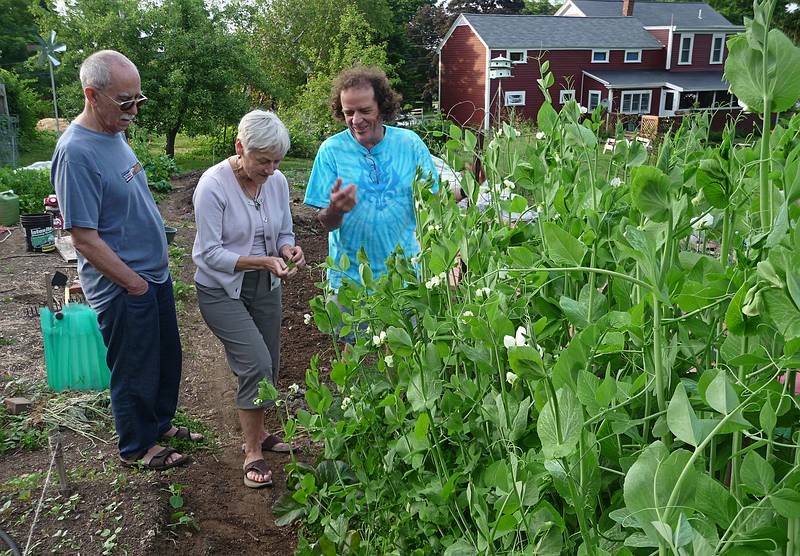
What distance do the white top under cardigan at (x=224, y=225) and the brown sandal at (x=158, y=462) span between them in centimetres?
91

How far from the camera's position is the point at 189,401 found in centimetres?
445

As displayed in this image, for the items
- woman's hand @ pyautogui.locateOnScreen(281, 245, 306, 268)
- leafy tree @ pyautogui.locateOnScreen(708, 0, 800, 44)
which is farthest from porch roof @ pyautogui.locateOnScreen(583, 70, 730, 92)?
woman's hand @ pyautogui.locateOnScreen(281, 245, 306, 268)

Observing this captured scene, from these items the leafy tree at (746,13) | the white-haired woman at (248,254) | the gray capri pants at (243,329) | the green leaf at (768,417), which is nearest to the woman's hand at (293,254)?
the white-haired woman at (248,254)

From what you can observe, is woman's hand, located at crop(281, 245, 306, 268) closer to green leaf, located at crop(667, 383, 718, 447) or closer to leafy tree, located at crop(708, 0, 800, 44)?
green leaf, located at crop(667, 383, 718, 447)

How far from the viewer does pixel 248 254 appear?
10.7ft

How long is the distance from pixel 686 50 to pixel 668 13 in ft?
9.47

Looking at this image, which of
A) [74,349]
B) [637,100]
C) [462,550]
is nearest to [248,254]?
[74,349]

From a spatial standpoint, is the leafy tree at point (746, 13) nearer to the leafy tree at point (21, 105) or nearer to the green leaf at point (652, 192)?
the leafy tree at point (21, 105)

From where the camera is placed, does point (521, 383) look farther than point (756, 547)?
Yes

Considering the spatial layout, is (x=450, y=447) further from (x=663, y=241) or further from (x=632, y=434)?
(x=663, y=241)

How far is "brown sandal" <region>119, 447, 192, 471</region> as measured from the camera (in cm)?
343

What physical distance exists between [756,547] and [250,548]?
2.51 meters

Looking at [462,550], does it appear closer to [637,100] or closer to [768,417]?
[768,417]

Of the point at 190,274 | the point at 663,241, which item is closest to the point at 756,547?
the point at 663,241
